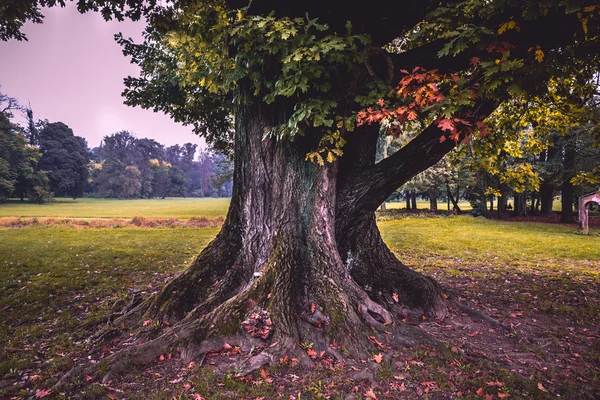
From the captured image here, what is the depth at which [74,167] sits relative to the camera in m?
65.4

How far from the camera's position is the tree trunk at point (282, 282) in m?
4.57

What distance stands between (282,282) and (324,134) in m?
2.58

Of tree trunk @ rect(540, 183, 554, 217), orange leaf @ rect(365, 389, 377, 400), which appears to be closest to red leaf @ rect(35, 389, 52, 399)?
orange leaf @ rect(365, 389, 377, 400)

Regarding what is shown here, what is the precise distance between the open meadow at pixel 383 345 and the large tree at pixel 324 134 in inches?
15.8

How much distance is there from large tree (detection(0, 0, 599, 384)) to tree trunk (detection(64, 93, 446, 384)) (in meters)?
0.02

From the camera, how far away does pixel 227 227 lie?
638 cm

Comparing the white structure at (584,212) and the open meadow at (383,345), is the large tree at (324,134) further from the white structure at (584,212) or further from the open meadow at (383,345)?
the white structure at (584,212)

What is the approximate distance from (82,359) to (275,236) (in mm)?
3587

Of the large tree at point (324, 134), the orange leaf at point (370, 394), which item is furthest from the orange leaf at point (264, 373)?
the orange leaf at point (370, 394)

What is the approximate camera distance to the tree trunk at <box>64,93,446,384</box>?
4.57 m

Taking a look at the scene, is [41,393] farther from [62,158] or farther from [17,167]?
[62,158]

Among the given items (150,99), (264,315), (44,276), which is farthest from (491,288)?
(44,276)

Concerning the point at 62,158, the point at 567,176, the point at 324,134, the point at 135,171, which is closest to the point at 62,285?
the point at 324,134

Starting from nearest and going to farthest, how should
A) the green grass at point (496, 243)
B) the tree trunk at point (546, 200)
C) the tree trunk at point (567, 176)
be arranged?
the green grass at point (496, 243), the tree trunk at point (567, 176), the tree trunk at point (546, 200)
